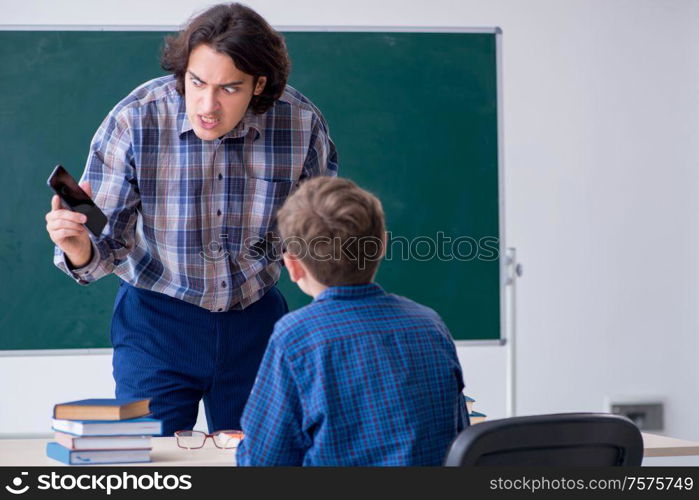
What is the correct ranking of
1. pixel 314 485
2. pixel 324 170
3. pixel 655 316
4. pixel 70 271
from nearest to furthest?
pixel 314 485, pixel 70 271, pixel 324 170, pixel 655 316

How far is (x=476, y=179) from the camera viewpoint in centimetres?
373

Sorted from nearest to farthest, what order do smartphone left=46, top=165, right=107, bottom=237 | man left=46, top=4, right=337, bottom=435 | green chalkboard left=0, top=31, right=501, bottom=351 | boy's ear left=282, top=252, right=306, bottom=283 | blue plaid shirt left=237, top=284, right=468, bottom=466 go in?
blue plaid shirt left=237, top=284, right=468, bottom=466 → boy's ear left=282, top=252, right=306, bottom=283 → smartphone left=46, top=165, right=107, bottom=237 → man left=46, top=4, right=337, bottom=435 → green chalkboard left=0, top=31, right=501, bottom=351

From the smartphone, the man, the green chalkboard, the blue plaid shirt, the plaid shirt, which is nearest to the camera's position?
the blue plaid shirt

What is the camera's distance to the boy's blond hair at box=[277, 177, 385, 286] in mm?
1541

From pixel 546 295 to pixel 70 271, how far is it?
92.7 inches

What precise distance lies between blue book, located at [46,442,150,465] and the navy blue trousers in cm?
46

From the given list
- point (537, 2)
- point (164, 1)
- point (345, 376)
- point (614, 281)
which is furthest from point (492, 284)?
point (345, 376)

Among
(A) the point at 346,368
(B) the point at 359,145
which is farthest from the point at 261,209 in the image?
(B) the point at 359,145

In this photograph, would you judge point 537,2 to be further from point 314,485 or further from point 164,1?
point 314,485

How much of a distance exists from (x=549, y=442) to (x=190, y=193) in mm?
1308

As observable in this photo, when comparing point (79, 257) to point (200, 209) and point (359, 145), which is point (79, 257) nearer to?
point (200, 209)

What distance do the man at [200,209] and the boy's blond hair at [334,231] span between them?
0.73 meters

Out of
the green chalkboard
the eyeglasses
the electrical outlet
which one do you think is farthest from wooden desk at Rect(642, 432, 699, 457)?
the electrical outlet

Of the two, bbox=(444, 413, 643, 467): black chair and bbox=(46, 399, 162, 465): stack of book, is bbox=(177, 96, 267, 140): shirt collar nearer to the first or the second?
bbox=(46, 399, 162, 465): stack of book
